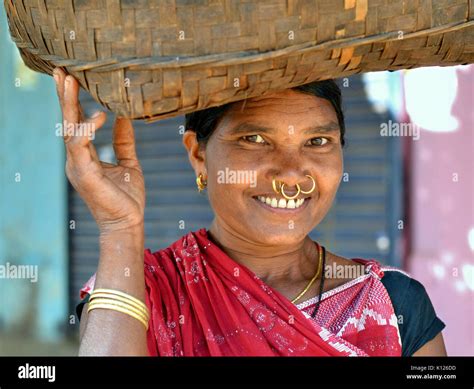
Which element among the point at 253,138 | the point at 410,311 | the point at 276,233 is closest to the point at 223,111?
the point at 253,138

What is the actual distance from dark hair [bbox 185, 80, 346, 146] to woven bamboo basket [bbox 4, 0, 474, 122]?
42 cm

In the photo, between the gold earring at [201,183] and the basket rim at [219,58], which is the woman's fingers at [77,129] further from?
the gold earring at [201,183]

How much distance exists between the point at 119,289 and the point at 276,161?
20.6 inches

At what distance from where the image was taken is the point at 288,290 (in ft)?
8.02

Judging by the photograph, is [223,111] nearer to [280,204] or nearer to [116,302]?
[280,204]

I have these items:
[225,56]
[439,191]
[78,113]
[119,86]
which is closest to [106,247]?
[78,113]

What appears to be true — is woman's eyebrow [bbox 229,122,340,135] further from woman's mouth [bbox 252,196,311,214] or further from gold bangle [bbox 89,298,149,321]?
gold bangle [bbox 89,298,149,321]

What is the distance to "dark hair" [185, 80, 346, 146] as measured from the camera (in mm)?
2291

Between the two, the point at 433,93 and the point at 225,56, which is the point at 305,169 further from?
the point at 433,93

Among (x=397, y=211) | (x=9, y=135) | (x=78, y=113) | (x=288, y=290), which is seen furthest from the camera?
(x=9, y=135)

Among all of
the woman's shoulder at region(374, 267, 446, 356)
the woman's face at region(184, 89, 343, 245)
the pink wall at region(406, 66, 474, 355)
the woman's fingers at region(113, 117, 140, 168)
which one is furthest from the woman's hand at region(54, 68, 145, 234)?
the pink wall at region(406, 66, 474, 355)

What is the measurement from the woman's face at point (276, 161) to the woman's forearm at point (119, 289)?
0.32 m

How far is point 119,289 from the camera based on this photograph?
80.4 inches

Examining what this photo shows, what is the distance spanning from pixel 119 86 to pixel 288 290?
94 centimetres
